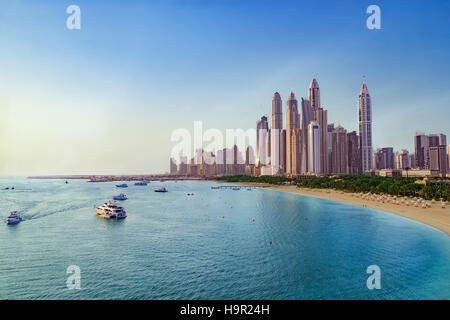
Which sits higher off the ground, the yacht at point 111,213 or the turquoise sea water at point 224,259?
the yacht at point 111,213

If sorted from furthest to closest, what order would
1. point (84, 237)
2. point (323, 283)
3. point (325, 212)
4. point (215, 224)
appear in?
point (325, 212), point (215, 224), point (84, 237), point (323, 283)

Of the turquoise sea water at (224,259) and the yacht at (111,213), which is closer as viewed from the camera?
the turquoise sea water at (224,259)

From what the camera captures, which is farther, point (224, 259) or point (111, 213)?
point (111, 213)

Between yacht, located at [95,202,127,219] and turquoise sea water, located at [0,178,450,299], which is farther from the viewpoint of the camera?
yacht, located at [95,202,127,219]

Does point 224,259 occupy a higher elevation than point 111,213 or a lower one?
lower

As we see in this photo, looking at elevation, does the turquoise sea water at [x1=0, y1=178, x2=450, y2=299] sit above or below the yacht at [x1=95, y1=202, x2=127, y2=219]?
below
